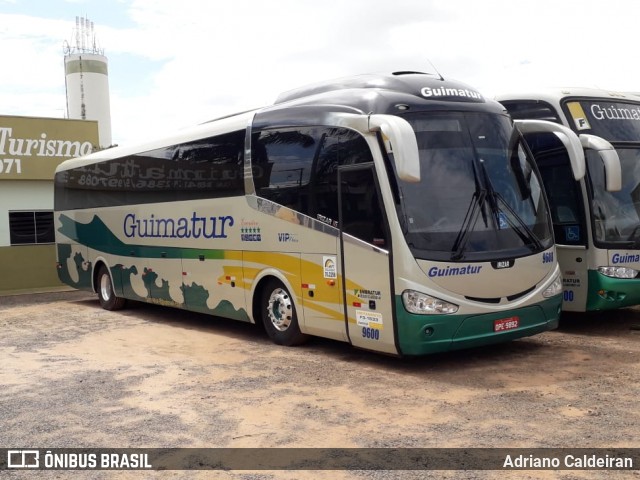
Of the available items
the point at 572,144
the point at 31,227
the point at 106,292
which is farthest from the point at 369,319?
the point at 31,227

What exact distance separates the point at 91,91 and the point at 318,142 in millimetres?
52769

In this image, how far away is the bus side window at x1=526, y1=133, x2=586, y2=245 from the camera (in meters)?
10.4

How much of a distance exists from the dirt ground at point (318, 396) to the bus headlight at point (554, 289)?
77 centimetres

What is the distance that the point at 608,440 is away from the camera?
231 inches

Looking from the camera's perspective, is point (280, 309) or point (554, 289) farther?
point (280, 309)

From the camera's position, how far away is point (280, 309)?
10.3 meters

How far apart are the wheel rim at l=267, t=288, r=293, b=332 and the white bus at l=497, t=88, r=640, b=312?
13.0 feet

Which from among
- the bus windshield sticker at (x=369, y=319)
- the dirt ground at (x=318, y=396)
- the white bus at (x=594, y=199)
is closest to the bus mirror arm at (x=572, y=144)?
the white bus at (x=594, y=199)

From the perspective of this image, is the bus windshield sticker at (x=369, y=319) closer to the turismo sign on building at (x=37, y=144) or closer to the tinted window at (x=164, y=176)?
the tinted window at (x=164, y=176)

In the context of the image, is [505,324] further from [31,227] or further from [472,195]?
[31,227]

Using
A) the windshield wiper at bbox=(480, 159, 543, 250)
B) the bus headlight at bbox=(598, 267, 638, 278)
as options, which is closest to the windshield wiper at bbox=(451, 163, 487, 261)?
the windshield wiper at bbox=(480, 159, 543, 250)

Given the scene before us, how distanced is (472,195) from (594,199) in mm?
2802

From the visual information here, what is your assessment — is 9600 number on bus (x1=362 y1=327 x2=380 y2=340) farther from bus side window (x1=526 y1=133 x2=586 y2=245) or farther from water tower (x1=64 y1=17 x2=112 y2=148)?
water tower (x1=64 y1=17 x2=112 y2=148)

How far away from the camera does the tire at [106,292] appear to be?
15664 mm
